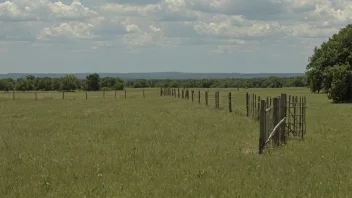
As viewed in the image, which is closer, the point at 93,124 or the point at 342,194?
the point at 342,194

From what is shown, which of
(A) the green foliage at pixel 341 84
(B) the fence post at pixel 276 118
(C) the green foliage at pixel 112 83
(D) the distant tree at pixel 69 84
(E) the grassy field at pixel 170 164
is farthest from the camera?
(C) the green foliage at pixel 112 83

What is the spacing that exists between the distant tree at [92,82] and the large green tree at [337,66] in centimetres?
10455

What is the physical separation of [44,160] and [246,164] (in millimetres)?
5823

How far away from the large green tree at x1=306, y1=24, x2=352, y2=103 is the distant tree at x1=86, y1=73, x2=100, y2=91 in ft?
343

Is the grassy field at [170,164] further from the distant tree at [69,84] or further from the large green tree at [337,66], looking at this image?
the distant tree at [69,84]

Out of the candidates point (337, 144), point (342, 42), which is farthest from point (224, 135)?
point (342, 42)

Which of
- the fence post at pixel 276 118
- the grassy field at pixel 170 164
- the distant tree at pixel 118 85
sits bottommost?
the distant tree at pixel 118 85

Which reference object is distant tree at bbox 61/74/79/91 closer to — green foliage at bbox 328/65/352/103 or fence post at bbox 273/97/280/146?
green foliage at bbox 328/65/352/103

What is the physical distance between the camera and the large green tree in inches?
2119

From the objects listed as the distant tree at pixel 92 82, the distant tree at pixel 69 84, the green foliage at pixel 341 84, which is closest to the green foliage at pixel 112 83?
the distant tree at pixel 92 82

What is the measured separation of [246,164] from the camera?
13.0m

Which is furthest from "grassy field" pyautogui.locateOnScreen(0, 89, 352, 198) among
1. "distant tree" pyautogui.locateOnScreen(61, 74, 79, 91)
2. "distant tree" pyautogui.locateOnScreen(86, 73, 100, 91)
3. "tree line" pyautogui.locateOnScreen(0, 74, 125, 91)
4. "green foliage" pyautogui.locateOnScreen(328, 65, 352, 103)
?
"distant tree" pyautogui.locateOnScreen(86, 73, 100, 91)

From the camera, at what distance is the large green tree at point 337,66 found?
5381cm

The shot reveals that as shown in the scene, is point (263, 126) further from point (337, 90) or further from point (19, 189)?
point (337, 90)
